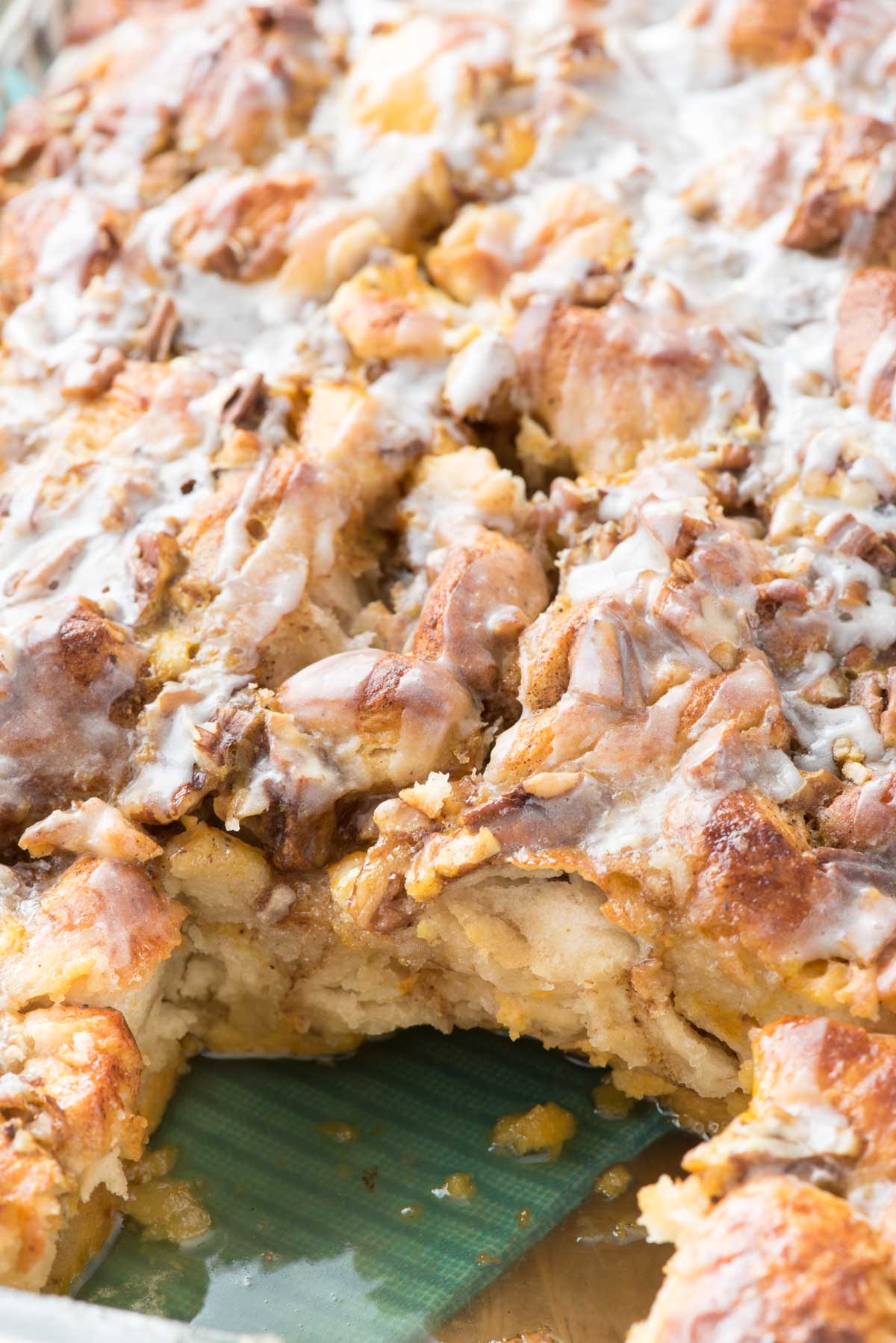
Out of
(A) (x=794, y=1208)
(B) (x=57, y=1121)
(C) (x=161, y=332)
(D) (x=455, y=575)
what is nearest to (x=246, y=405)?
(C) (x=161, y=332)

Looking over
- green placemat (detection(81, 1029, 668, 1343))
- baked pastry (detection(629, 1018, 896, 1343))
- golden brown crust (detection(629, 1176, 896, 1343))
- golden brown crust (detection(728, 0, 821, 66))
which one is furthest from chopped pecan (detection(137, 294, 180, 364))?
golden brown crust (detection(629, 1176, 896, 1343))

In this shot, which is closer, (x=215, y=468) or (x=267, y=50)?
(x=215, y=468)

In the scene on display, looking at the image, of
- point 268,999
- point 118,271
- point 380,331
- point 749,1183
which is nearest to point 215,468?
point 380,331

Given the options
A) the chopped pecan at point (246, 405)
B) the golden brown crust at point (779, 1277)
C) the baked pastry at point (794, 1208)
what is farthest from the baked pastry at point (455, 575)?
the golden brown crust at point (779, 1277)

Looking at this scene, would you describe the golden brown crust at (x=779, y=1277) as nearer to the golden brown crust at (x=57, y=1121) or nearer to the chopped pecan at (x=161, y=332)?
the golden brown crust at (x=57, y=1121)

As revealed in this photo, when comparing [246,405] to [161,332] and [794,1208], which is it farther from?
[794,1208]

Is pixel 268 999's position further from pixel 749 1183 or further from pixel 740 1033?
pixel 749 1183
